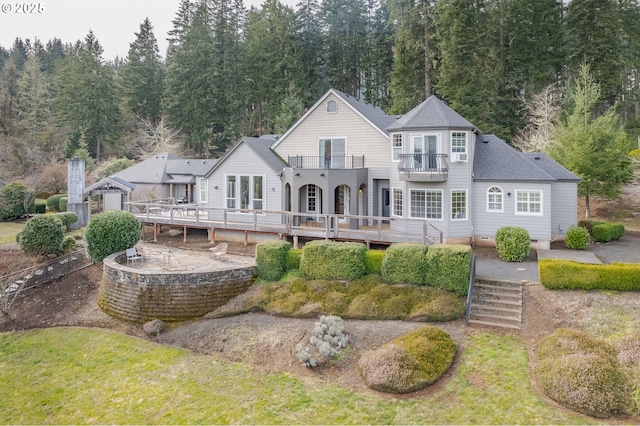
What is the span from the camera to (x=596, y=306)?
11.4 metres

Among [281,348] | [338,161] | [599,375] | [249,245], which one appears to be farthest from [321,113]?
[599,375]

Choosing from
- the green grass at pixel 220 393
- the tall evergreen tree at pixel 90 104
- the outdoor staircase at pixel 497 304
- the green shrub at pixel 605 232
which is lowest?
the green grass at pixel 220 393

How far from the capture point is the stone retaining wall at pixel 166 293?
45.8ft

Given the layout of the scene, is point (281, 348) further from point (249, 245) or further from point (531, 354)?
point (249, 245)

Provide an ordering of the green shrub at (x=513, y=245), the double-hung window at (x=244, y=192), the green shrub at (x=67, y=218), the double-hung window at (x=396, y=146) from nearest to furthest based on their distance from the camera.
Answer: the green shrub at (x=513, y=245), the double-hung window at (x=396, y=146), the double-hung window at (x=244, y=192), the green shrub at (x=67, y=218)

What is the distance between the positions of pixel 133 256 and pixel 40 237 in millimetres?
5491

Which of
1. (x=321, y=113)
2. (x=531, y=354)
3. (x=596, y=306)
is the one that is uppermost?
(x=321, y=113)

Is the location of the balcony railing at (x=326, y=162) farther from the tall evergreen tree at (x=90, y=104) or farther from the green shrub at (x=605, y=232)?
the tall evergreen tree at (x=90, y=104)

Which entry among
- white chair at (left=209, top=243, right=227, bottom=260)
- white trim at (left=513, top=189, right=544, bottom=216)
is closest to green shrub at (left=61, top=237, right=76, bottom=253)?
white chair at (left=209, top=243, right=227, bottom=260)

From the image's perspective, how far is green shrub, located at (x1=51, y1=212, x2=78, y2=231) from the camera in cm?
2523

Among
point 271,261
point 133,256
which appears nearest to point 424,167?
point 271,261

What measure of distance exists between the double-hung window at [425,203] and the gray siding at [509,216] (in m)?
1.86

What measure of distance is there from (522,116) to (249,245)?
2754cm

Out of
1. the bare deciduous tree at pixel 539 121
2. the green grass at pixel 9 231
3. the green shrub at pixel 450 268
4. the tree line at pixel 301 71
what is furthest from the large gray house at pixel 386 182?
the tree line at pixel 301 71
